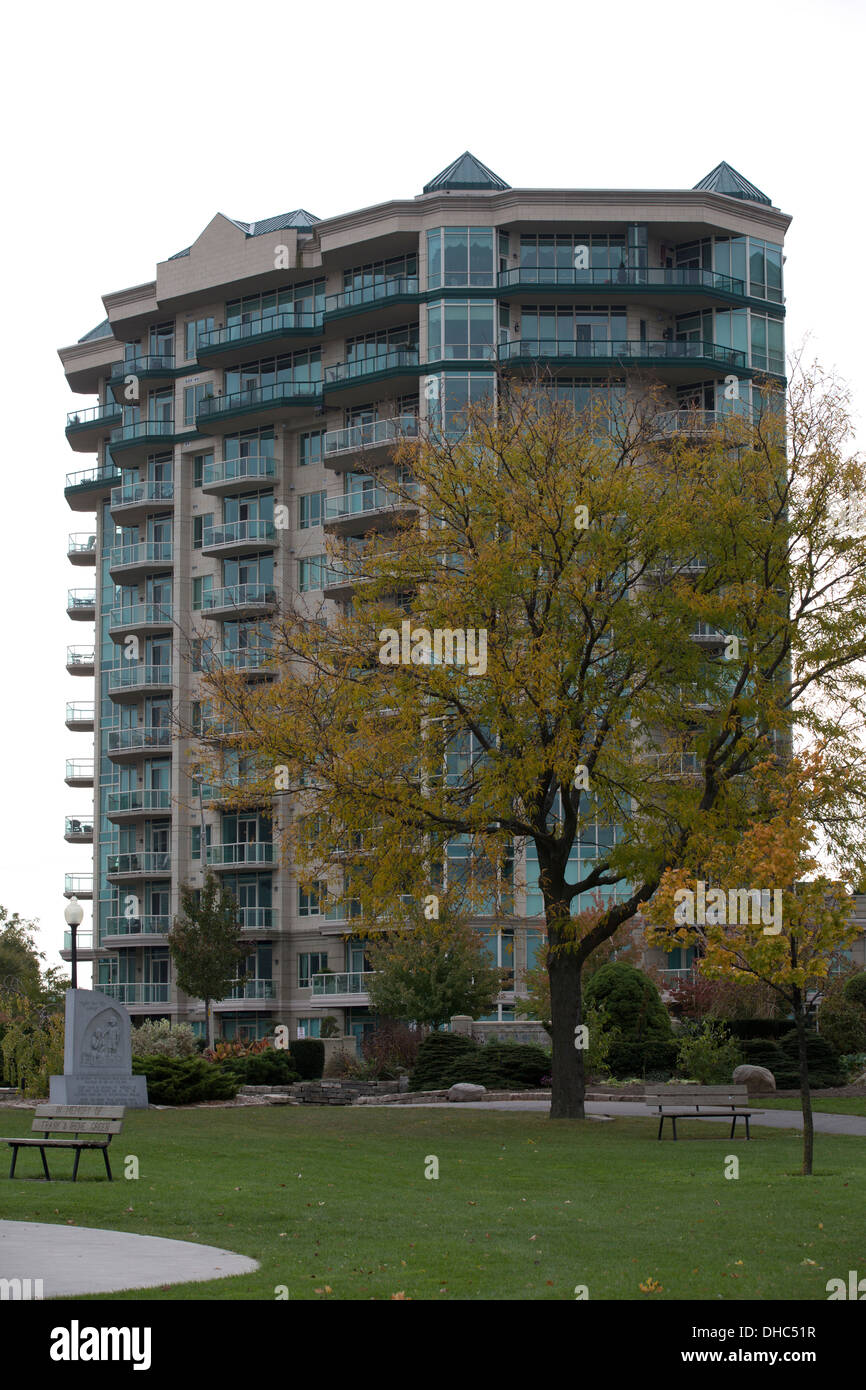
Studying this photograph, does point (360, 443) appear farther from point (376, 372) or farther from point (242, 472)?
point (242, 472)

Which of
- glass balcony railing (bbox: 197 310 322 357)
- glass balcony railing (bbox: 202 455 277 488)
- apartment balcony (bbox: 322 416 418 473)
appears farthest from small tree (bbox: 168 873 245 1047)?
glass balcony railing (bbox: 197 310 322 357)

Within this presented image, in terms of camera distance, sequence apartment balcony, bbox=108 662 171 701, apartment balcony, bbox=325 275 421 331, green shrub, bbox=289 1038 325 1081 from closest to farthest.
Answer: green shrub, bbox=289 1038 325 1081
apartment balcony, bbox=325 275 421 331
apartment balcony, bbox=108 662 171 701

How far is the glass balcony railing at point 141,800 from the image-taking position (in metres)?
67.4

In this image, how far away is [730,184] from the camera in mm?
66500

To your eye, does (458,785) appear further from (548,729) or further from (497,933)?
(497,933)

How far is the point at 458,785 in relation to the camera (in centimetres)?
3222

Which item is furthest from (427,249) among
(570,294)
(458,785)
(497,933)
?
(458,785)

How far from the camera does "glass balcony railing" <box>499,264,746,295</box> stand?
61.0 metres

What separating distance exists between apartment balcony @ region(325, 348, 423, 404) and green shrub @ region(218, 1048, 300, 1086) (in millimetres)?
29615

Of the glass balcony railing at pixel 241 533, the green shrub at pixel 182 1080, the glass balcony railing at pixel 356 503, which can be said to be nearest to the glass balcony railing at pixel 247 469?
the glass balcony railing at pixel 241 533

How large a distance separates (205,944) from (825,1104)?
2698cm

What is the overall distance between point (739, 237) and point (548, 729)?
41.6 meters

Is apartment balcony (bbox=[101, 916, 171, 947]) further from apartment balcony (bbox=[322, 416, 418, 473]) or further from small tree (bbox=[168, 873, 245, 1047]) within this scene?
apartment balcony (bbox=[322, 416, 418, 473])

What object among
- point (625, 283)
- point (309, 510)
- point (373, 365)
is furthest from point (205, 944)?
point (625, 283)
